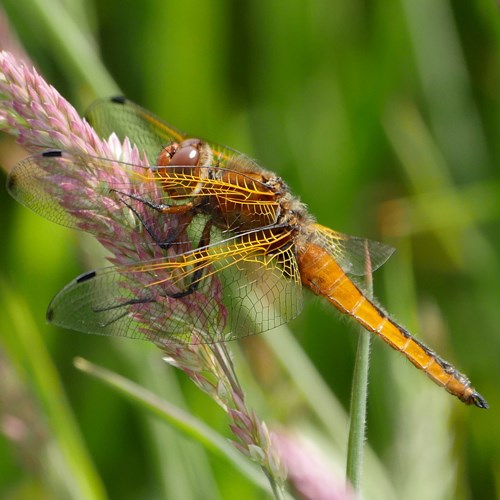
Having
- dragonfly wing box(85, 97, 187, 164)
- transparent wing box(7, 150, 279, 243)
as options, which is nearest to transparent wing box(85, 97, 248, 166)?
dragonfly wing box(85, 97, 187, 164)

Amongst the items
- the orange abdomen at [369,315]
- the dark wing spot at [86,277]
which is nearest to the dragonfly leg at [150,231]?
the dark wing spot at [86,277]

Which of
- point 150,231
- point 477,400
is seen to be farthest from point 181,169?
point 477,400

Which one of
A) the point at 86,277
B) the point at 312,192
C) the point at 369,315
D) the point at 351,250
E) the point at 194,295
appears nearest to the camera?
the point at 194,295

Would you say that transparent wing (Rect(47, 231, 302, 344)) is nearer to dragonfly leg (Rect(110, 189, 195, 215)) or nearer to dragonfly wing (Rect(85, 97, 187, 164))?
dragonfly leg (Rect(110, 189, 195, 215))

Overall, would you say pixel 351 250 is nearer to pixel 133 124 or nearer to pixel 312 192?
pixel 133 124

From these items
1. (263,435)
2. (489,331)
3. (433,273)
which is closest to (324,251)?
(263,435)

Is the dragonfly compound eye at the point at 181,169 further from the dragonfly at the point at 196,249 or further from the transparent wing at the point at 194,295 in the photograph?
the transparent wing at the point at 194,295
